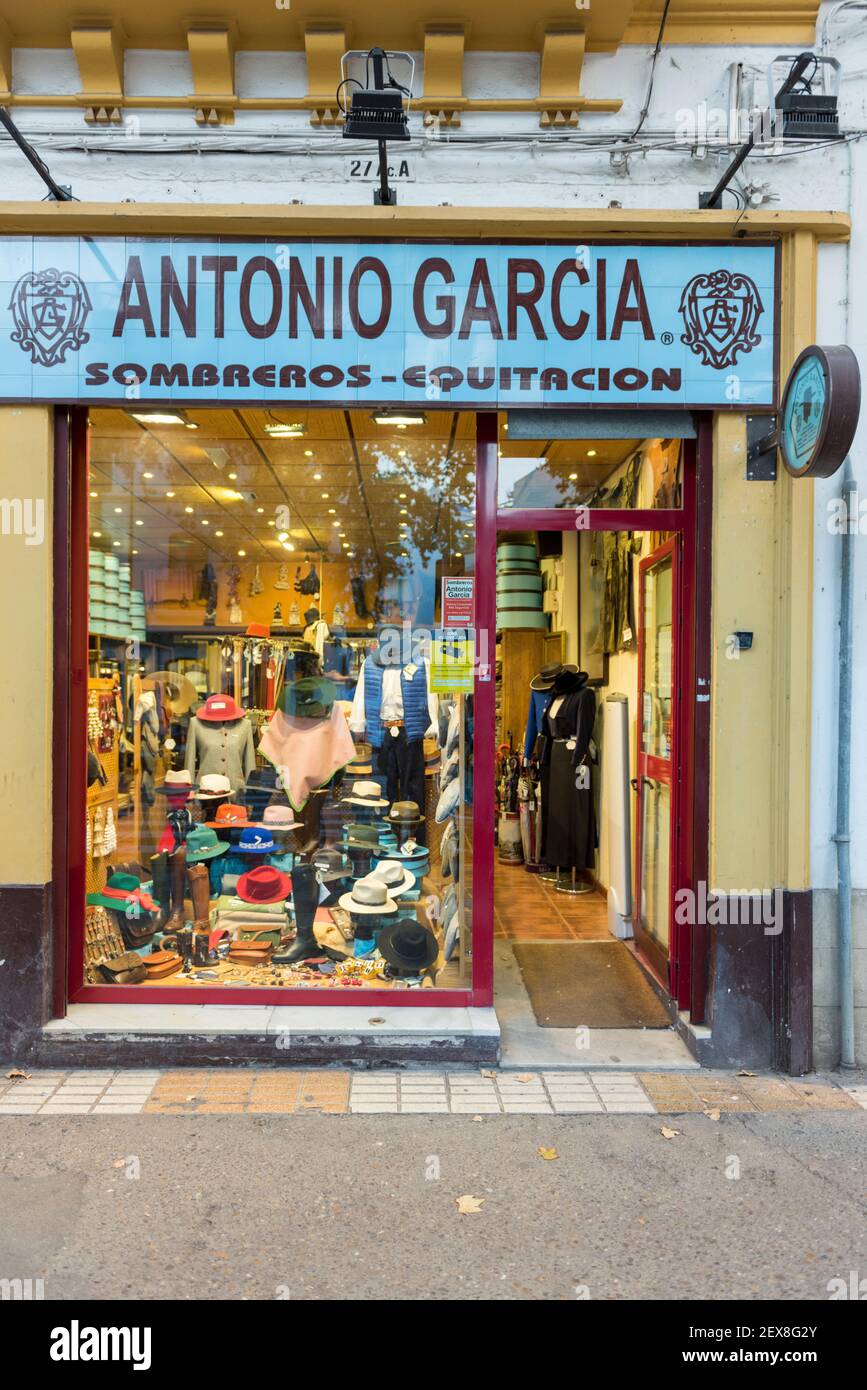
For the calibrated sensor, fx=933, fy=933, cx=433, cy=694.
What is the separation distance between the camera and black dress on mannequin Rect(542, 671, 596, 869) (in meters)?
8.12

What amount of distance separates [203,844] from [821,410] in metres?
4.05

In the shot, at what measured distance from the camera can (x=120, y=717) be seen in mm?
5512

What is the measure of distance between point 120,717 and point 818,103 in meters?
4.98

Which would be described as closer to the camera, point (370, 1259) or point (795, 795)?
point (370, 1259)

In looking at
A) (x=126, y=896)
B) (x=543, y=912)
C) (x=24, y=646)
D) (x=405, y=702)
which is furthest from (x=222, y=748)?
(x=543, y=912)

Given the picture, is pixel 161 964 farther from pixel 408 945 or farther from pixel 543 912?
pixel 543 912

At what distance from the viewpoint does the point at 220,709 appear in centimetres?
555

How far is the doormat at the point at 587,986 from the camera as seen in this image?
5.43m

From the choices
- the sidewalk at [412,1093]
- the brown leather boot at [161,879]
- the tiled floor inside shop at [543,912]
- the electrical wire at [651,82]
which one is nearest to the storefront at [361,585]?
the brown leather boot at [161,879]

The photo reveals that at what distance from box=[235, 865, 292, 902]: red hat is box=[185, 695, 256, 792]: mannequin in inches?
20.4

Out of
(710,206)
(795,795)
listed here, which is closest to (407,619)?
(795,795)

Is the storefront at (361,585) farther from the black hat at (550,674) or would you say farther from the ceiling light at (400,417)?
the black hat at (550,674)

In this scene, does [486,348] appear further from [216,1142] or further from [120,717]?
[216,1142]

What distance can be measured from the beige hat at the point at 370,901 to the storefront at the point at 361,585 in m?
0.02
